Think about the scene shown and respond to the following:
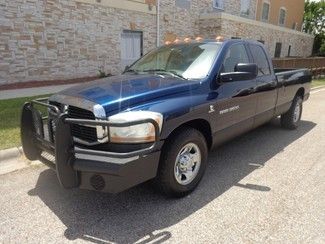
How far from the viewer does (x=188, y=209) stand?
3584 mm

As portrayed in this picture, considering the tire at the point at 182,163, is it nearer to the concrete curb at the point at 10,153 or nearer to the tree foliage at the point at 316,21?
the concrete curb at the point at 10,153

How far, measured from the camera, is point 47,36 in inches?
473

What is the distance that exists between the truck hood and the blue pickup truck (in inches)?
0.4

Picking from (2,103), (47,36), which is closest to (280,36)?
(47,36)

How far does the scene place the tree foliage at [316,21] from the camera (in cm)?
3922

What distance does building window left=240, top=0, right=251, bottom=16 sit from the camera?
25.1 metres

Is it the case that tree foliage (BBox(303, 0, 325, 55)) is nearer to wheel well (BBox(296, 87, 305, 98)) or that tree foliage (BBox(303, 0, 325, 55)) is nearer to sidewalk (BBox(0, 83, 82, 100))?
wheel well (BBox(296, 87, 305, 98))

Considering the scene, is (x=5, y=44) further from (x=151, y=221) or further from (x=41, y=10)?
(x=151, y=221)

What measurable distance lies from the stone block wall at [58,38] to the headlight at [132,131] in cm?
937

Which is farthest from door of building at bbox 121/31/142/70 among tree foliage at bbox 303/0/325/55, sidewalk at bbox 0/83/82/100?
tree foliage at bbox 303/0/325/55

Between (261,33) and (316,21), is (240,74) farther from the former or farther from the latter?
(316,21)

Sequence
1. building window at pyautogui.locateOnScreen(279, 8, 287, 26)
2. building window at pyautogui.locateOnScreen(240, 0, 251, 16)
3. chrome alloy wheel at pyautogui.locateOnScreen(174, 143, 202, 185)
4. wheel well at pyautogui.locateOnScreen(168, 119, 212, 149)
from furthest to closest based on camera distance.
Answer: building window at pyautogui.locateOnScreen(279, 8, 287, 26), building window at pyautogui.locateOnScreen(240, 0, 251, 16), wheel well at pyautogui.locateOnScreen(168, 119, 212, 149), chrome alloy wheel at pyautogui.locateOnScreen(174, 143, 202, 185)

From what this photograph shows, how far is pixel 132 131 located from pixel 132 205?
0.98m

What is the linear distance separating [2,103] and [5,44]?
387 cm
